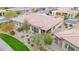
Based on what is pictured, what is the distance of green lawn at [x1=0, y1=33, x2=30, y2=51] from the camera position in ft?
8.25

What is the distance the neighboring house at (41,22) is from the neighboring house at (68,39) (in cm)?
9

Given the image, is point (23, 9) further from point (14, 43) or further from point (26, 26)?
point (14, 43)

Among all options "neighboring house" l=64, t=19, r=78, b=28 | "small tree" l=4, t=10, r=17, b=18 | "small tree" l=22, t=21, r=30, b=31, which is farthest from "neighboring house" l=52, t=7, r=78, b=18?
"small tree" l=4, t=10, r=17, b=18

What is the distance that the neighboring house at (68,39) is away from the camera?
246 centimetres

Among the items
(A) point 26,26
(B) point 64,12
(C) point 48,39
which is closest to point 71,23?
(B) point 64,12

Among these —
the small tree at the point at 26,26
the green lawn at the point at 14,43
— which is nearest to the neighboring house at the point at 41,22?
the small tree at the point at 26,26

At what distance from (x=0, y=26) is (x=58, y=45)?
2.02 ft

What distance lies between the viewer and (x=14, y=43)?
2.52 meters

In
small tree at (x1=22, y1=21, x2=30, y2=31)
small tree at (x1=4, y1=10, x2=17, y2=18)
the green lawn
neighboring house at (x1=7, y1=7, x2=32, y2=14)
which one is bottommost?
the green lawn

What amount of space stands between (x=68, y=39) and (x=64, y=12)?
27cm

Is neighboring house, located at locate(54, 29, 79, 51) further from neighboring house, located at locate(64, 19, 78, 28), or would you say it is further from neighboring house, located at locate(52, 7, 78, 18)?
neighboring house, located at locate(52, 7, 78, 18)

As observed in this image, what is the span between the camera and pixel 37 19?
8.27ft

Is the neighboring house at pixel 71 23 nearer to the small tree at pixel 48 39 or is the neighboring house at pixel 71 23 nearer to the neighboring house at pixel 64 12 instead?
the neighboring house at pixel 64 12

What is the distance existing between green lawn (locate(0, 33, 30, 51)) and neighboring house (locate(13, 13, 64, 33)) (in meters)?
0.17
